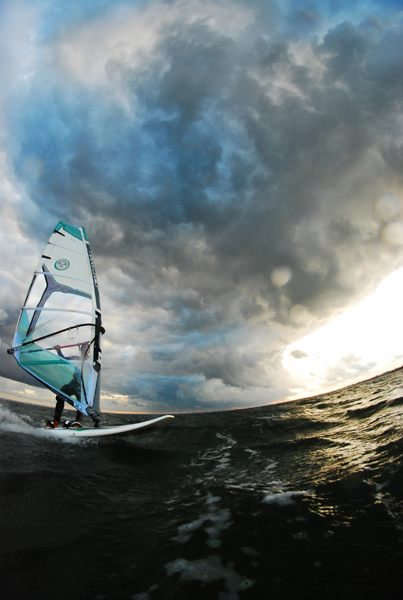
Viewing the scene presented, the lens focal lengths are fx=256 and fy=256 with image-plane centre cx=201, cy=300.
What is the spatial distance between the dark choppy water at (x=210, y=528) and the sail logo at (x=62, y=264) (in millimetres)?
8257

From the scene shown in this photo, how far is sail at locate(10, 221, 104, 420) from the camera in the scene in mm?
10141

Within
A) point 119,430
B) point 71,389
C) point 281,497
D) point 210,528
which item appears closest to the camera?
point 210,528

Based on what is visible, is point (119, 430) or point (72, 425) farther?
point (72, 425)

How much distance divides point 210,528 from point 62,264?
39.3ft

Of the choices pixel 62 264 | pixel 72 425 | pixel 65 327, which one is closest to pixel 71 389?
pixel 72 425

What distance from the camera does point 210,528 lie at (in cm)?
329

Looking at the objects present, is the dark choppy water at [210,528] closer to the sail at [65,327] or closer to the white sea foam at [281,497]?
the white sea foam at [281,497]

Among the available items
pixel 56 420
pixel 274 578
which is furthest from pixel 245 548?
pixel 56 420

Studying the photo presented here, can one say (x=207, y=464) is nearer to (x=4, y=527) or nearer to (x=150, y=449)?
(x=150, y=449)

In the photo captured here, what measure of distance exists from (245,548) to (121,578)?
4.37ft

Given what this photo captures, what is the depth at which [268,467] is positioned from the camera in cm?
589

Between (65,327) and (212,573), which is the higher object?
(65,327)

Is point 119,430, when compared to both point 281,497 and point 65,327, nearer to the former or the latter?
point 65,327

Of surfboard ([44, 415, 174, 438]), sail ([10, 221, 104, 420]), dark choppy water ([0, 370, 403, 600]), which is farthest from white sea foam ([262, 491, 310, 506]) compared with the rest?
sail ([10, 221, 104, 420])
